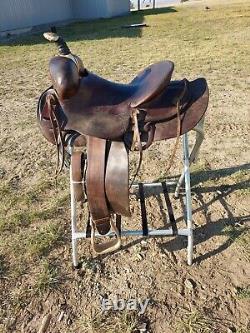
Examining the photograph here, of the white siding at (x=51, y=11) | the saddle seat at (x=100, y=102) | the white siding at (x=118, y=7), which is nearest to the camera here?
the saddle seat at (x=100, y=102)

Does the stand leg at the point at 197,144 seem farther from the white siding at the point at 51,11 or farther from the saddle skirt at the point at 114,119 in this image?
the white siding at the point at 51,11

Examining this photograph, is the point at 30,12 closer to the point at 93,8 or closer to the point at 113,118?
the point at 93,8

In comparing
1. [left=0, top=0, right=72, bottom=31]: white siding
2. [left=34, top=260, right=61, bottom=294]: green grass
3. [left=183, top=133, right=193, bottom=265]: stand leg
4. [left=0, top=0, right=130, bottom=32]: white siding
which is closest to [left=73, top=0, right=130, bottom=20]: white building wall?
[left=0, top=0, right=130, bottom=32]: white siding

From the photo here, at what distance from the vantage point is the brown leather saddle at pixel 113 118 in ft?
6.05

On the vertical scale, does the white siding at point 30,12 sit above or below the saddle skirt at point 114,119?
below

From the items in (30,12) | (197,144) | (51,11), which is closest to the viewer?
(197,144)

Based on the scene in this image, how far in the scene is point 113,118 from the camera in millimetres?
1844

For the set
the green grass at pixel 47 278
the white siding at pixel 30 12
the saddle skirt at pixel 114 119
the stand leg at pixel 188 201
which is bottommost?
the white siding at pixel 30 12

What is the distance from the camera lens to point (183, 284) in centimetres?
211

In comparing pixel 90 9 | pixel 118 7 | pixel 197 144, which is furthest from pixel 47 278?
pixel 118 7

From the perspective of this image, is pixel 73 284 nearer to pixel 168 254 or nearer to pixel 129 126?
pixel 168 254

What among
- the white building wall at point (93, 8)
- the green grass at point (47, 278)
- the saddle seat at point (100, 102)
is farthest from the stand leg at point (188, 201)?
the white building wall at point (93, 8)

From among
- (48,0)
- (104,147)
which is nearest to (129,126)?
(104,147)

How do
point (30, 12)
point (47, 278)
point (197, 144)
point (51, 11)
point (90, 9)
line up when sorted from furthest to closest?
1. point (90, 9)
2. point (51, 11)
3. point (30, 12)
4. point (197, 144)
5. point (47, 278)
